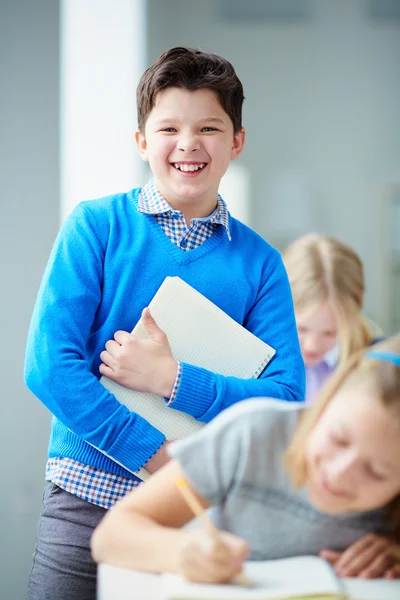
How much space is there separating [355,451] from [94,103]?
2.04 meters

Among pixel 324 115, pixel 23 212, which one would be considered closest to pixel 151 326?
pixel 23 212

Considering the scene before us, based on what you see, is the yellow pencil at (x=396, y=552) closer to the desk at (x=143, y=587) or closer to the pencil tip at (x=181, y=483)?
the desk at (x=143, y=587)

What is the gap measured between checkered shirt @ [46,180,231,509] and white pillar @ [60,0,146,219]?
136cm

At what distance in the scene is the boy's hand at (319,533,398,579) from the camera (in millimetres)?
900

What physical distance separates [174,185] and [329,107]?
109 inches

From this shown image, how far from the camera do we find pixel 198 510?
0.84 meters

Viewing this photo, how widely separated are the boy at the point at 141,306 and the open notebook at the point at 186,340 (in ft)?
0.09

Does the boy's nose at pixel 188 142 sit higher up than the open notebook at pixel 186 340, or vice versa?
the boy's nose at pixel 188 142

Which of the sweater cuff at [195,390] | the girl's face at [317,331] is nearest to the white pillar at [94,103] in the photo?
the girl's face at [317,331]

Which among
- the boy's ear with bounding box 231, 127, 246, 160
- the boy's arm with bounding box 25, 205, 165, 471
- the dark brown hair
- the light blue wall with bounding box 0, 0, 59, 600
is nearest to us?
the boy's arm with bounding box 25, 205, 165, 471

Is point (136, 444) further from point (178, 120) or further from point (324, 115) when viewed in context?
point (324, 115)

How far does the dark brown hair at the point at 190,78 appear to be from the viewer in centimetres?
123

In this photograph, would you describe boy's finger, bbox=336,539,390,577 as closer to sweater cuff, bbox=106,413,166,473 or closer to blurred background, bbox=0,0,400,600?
sweater cuff, bbox=106,413,166,473

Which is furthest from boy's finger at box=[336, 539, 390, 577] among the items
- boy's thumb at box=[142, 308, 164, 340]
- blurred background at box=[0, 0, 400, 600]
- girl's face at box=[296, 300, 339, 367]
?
blurred background at box=[0, 0, 400, 600]
